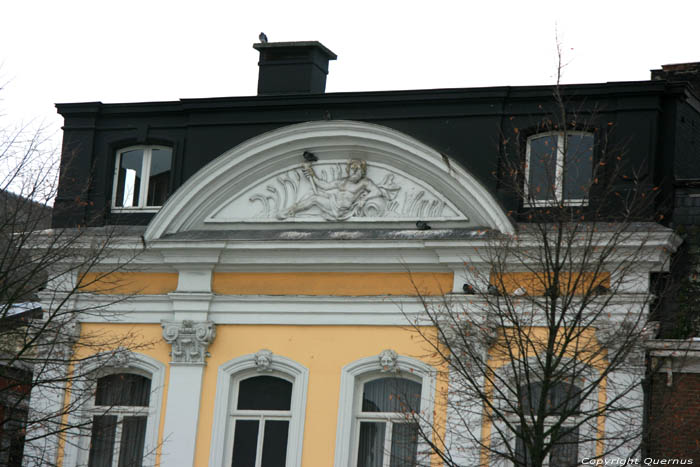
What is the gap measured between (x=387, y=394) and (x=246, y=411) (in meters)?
2.34

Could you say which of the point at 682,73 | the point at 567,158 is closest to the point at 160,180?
the point at 567,158

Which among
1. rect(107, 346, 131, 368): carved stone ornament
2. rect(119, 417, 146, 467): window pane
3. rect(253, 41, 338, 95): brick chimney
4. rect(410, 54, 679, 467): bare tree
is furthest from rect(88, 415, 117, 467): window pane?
rect(253, 41, 338, 95): brick chimney

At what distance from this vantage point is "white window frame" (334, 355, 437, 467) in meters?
21.4

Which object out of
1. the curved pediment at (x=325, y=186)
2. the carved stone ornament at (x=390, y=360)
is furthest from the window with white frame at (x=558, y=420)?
the curved pediment at (x=325, y=186)

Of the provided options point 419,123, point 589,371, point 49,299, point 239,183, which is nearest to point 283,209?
point 239,183

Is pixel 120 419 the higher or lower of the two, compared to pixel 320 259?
lower

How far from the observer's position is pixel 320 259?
22016 millimetres

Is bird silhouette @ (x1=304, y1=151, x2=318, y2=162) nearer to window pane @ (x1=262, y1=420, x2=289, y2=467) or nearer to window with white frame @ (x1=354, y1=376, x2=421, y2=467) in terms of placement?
window with white frame @ (x1=354, y1=376, x2=421, y2=467)

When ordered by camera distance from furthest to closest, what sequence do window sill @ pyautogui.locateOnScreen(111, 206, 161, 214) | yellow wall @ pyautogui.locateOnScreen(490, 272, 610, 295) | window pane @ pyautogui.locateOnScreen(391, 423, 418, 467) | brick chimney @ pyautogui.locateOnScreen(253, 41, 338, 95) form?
brick chimney @ pyautogui.locateOnScreen(253, 41, 338, 95), window sill @ pyautogui.locateOnScreen(111, 206, 161, 214), window pane @ pyautogui.locateOnScreen(391, 423, 418, 467), yellow wall @ pyautogui.locateOnScreen(490, 272, 610, 295)

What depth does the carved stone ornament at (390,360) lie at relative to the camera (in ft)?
70.5

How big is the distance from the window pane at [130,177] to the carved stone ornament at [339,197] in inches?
75.5

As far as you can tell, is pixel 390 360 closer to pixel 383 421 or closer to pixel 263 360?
pixel 383 421

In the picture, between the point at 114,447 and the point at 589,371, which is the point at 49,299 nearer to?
the point at 114,447

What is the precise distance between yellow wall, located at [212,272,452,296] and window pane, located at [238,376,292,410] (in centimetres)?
143
